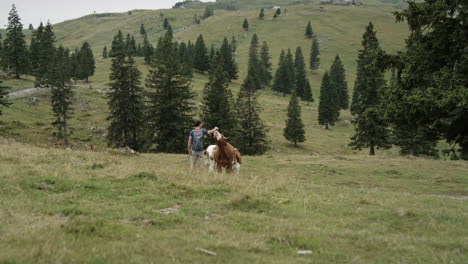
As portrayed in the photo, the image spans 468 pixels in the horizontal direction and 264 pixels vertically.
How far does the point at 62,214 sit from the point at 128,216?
1.42 meters

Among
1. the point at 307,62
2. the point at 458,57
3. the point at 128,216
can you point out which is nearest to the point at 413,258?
the point at 128,216

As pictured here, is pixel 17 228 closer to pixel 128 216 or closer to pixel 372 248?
pixel 128 216

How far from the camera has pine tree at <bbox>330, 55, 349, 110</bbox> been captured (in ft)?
392

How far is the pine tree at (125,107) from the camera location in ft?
150

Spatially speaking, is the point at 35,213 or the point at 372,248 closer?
the point at 372,248

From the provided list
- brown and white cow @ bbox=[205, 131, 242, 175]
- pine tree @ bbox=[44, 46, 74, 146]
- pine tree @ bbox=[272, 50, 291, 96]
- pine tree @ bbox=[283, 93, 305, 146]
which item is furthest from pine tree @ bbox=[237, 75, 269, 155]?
pine tree @ bbox=[272, 50, 291, 96]

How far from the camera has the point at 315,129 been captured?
88062mm

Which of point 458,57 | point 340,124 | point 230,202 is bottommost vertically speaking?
point 340,124

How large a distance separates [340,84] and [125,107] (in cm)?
9482

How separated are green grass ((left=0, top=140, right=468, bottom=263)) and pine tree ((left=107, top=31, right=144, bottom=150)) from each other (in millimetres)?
31327

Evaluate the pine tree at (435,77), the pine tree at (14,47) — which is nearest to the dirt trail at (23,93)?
the pine tree at (14,47)

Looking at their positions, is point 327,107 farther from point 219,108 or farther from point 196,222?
point 196,222

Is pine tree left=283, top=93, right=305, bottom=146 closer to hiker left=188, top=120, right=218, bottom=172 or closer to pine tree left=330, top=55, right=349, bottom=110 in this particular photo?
pine tree left=330, top=55, right=349, bottom=110

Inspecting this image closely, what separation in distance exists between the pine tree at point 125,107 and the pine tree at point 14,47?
46505mm
